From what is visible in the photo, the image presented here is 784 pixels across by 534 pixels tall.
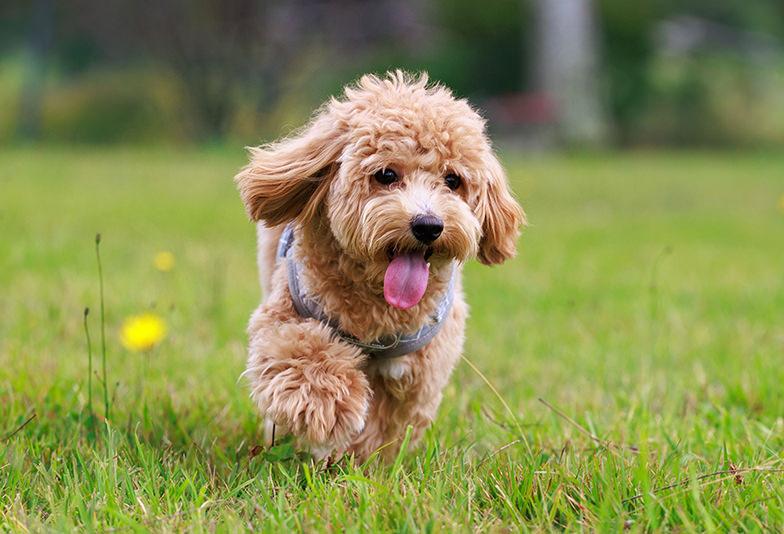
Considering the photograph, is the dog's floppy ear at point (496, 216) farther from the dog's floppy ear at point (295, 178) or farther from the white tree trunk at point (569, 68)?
the white tree trunk at point (569, 68)

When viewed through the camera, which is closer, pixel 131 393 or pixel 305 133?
pixel 305 133

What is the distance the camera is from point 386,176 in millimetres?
2914

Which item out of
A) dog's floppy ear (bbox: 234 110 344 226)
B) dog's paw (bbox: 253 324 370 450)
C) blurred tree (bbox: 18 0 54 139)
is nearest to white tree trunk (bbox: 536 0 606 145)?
blurred tree (bbox: 18 0 54 139)

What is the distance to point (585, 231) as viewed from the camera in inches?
329

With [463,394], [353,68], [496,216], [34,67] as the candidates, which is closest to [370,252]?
[496,216]

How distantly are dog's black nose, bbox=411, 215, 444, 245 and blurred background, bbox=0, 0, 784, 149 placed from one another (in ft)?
47.4

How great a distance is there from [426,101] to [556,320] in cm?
246

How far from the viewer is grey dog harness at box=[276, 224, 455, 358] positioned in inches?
116

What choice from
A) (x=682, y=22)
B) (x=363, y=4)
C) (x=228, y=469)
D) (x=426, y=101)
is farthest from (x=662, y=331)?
(x=682, y=22)

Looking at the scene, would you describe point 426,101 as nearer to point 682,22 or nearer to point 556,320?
point 556,320

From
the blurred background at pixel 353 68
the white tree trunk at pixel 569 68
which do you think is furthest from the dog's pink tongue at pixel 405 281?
the white tree trunk at pixel 569 68

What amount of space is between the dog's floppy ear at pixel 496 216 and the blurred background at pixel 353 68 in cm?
1409

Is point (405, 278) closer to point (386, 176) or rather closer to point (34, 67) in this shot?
point (386, 176)

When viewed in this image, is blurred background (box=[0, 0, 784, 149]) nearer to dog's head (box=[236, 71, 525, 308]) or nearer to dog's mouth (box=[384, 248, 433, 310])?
dog's head (box=[236, 71, 525, 308])
